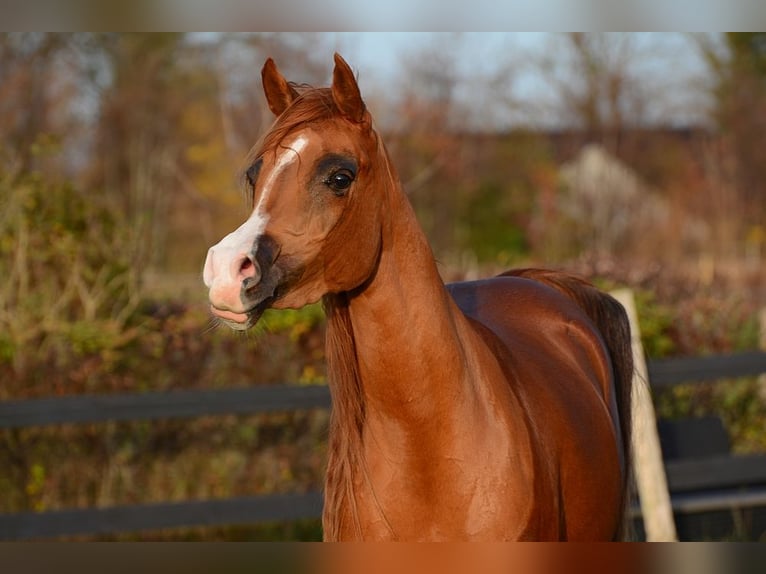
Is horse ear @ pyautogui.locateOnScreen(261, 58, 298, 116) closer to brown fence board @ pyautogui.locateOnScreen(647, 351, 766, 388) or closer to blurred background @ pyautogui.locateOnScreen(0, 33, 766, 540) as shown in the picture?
blurred background @ pyautogui.locateOnScreen(0, 33, 766, 540)

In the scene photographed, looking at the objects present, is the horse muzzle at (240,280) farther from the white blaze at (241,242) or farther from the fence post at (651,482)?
the fence post at (651,482)

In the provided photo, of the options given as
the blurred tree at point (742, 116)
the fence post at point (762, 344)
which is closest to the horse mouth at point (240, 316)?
the fence post at point (762, 344)

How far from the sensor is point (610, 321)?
15.8 feet

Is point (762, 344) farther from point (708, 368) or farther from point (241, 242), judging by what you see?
point (241, 242)

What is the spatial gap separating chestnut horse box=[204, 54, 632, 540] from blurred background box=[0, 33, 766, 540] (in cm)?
30

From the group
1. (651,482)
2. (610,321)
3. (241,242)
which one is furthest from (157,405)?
(241,242)

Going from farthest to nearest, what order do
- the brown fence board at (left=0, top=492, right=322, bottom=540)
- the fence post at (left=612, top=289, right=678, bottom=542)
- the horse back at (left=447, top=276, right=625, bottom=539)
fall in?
the fence post at (left=612, top=289, right=678, bottom=542) < the brown fence board at (left=0, top=492, right=322, bottom=540) < the horse back at (left=447, top=276, right=625, bottom=539)

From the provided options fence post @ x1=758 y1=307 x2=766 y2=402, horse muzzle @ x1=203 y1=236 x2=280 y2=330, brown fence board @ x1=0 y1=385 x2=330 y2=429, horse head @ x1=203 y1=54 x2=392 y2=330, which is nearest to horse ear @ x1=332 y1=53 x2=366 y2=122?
horse head @ x1=203 y1=54 x2=392 y2=330

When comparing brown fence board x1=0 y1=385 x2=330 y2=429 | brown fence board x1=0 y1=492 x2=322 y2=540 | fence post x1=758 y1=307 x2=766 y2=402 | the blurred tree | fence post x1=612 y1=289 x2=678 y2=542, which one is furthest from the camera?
the blurred tree

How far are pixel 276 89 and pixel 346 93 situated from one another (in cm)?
33

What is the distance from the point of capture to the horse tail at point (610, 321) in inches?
184

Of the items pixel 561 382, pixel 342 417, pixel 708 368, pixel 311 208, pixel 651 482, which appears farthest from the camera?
pixel 708 368

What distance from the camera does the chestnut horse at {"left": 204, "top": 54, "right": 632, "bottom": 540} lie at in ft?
9.18

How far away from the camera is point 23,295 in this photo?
23.5ft
